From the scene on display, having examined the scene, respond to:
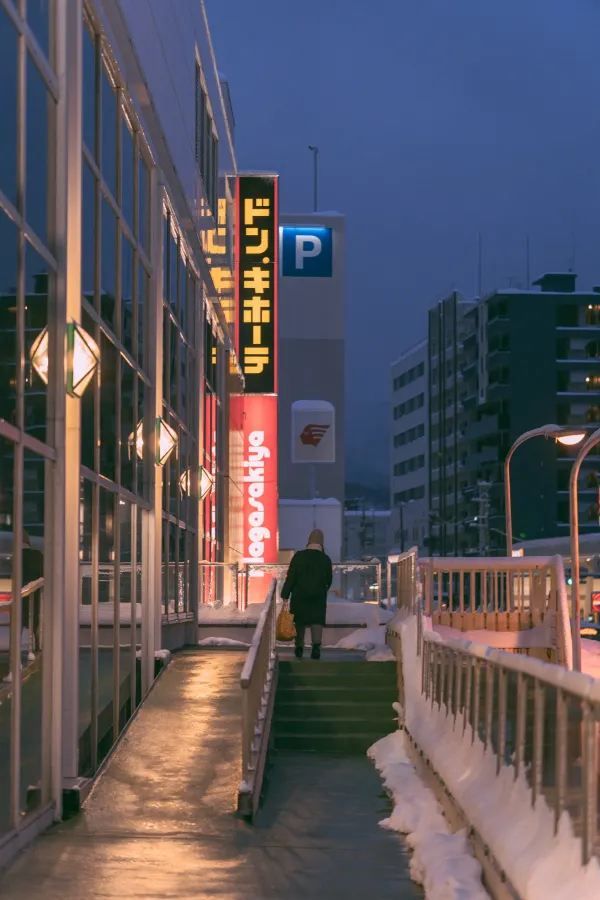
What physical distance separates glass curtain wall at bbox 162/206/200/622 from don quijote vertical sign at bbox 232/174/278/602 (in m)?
14.2

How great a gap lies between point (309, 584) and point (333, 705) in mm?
2547

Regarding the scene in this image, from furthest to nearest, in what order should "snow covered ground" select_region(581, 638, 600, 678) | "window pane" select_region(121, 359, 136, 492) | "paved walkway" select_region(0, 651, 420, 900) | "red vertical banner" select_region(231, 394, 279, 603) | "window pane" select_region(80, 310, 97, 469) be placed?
"red vertical banner" select_region(231, 394, 279, 603) < "snow covered ground" select_region(581, 638, 600, 678) < "window pane" select_region(121, 359, 136, 492) < "window pane" select_region(80, 310, 97, 469) < "paved walkway" select_region(0, 651, 420, 900)

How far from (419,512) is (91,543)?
13923 centimetres

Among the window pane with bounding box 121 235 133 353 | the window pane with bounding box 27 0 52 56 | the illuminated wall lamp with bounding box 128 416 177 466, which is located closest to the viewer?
the window pane with bounding box 27 0 52 56

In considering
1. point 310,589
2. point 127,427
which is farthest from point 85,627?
point 310,589

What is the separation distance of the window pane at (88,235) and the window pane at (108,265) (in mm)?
528

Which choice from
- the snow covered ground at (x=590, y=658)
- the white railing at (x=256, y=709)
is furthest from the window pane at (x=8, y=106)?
the snow covered ground at (x=590, y=658)

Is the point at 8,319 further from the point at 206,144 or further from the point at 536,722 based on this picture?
the point at 206,144

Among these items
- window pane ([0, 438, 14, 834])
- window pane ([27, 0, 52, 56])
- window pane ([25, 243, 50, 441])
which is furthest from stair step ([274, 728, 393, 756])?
window pane ([27, 0, 52, 56])

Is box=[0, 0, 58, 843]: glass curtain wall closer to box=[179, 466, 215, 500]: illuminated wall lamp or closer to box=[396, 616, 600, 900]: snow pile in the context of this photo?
box=[396, 616, 600, 900]: snow pile

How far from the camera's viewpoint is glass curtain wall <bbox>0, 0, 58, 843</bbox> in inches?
385

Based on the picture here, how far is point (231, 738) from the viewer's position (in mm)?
15141

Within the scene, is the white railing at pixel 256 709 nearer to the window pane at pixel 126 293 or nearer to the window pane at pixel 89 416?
the window pane at pixel 89 416

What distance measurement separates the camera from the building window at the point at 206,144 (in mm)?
27670
